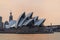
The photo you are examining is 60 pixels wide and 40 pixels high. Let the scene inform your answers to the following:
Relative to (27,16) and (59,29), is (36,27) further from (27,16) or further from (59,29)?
(59,29)

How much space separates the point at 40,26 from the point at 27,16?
18.6 feet

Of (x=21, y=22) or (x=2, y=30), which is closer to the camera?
(x=21, y=22)

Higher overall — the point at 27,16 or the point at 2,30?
the point at 27,16

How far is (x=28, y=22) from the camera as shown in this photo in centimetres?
5078

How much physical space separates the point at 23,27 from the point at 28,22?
3.23m

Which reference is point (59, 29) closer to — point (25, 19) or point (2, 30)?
point (2, 30)

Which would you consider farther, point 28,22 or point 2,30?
point 2,30

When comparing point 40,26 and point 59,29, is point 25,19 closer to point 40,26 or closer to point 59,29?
point 40,26

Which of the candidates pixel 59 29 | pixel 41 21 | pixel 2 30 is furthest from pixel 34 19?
pixel 59 29

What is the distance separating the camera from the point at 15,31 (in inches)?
2132

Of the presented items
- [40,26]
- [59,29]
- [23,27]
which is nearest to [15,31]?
[23,27]

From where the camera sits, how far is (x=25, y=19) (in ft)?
165

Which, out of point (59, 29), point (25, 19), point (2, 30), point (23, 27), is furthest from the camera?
point (59, 29)

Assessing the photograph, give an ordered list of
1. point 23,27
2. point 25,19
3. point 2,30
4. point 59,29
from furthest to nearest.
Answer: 1. point 59,29
2. point 2,30
3. point 23,27
4. point 25,19
